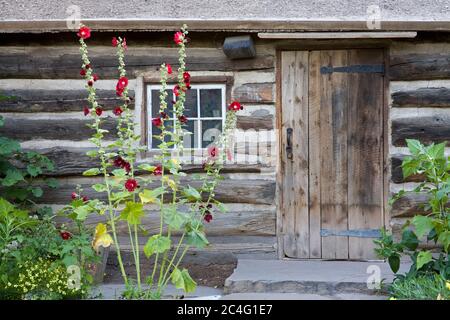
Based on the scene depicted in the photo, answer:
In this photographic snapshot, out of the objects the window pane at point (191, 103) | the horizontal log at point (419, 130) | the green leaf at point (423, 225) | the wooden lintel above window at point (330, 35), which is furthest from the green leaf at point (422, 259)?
the window pane at point (191, 103)

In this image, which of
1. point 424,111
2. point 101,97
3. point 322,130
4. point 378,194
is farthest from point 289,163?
point 101,97

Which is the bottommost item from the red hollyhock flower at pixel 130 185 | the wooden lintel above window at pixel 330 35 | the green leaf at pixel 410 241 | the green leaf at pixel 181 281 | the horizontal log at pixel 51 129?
the green leaf at pixel 181 281

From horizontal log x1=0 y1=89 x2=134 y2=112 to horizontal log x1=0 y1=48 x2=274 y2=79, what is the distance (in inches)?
6.8

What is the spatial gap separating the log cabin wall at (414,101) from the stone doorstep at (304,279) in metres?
0.82

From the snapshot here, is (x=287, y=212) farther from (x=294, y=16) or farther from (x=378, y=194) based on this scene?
(x=294, y=16)

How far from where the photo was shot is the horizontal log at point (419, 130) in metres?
7.33

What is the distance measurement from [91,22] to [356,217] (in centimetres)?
337

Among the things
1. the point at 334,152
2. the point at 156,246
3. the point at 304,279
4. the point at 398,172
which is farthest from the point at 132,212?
the point at 398,172

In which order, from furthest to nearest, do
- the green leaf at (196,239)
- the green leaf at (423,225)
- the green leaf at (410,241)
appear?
the green leaf at (410,241) < the green leaf at (423,225) < the green leaf at (196,239)

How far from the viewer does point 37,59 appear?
7.68 meters

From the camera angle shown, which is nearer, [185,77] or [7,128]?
[185,77]

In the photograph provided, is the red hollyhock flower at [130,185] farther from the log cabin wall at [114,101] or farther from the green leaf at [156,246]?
the log cabin wall at [114,101]

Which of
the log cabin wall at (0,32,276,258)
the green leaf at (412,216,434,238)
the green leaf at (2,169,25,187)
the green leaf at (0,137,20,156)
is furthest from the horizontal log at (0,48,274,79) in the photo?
the green leaf at (412,216,434,238)

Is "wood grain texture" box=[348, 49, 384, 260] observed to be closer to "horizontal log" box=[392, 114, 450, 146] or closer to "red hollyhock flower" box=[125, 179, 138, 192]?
"horizontal log" box=[392, 114, 450, 146]
